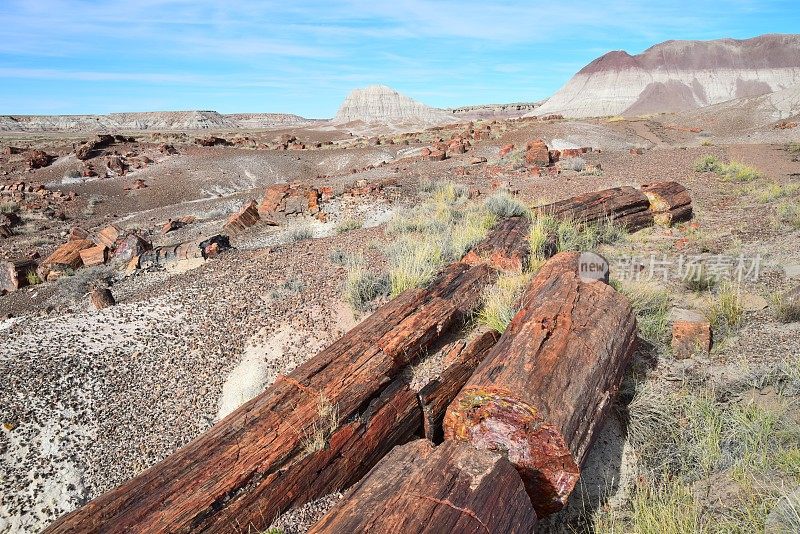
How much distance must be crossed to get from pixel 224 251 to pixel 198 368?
3.74 m

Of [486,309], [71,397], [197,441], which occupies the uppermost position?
[486,309]

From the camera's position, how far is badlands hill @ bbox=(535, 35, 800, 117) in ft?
233

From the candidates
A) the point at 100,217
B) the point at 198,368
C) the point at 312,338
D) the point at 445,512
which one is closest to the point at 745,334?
the point at 445,512

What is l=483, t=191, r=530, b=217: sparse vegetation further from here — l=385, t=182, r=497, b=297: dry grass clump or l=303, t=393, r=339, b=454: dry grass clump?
l=303, t=393, r=339, b=454: dry grass clump

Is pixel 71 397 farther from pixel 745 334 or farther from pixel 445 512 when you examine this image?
pixel 745 334

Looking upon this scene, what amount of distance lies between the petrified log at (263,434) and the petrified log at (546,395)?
35.6 inches

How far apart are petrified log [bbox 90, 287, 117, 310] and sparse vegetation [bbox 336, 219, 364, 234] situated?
4274mm

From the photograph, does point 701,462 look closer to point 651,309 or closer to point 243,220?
point 651,309

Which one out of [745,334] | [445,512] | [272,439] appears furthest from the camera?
[745,334]

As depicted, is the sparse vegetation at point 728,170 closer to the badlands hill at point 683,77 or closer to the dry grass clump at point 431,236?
the dry grass clump at point 431,236

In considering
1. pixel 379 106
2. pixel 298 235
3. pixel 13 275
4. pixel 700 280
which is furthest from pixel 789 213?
pixel 379 106

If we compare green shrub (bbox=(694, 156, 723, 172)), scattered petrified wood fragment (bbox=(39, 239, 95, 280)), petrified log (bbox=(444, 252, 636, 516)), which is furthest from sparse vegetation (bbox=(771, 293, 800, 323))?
scattered petrified wood fragment (bbox=(39, 239, 95, 280))

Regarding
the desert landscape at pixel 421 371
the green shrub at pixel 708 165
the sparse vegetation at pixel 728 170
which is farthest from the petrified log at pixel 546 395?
the green shrub at pixel 708 165

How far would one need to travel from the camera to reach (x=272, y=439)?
3.40m
